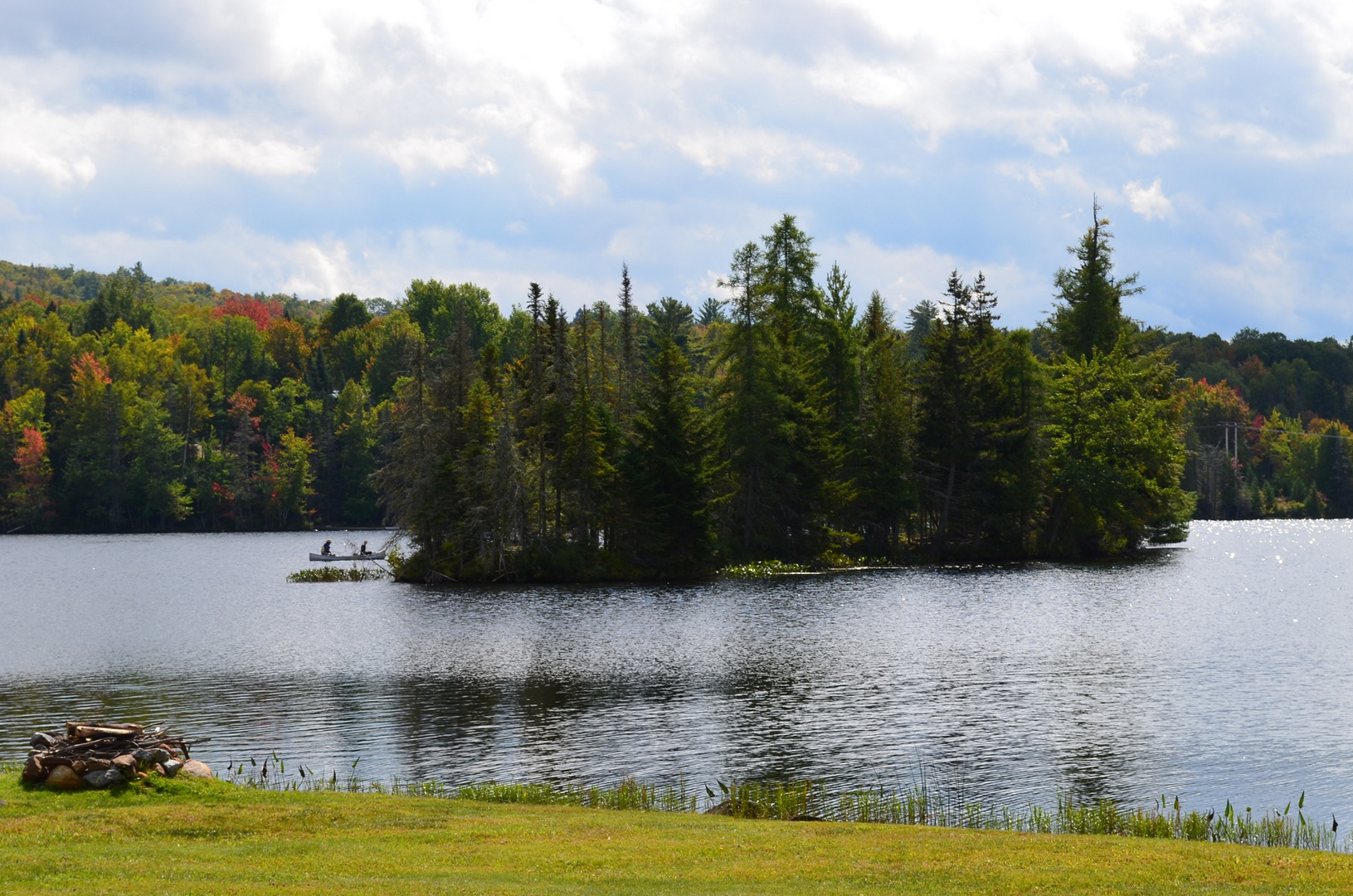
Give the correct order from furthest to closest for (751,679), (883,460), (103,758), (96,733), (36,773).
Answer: (883,460)
(751,679)
(96,733)
(103,758)
(36,773)

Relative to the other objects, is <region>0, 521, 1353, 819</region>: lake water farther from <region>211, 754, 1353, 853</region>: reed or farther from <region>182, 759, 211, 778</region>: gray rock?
<region>182, 759, 211, 778</region>: gray rock

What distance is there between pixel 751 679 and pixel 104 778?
20.6 meters

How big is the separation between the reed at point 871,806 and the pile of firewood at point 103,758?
1689 mm

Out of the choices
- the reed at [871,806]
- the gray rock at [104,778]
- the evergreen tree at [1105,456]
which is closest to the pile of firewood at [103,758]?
the gray rock at [104,778]

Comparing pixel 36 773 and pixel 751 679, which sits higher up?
pixel 36 773

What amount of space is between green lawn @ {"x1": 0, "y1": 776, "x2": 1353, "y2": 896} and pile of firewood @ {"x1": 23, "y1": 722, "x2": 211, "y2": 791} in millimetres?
432

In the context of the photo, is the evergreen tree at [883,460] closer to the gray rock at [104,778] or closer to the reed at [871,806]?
the reed at [871,806]

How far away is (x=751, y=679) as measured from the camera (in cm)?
3675

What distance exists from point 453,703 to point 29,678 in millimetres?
15802

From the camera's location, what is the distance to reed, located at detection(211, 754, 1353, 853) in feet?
62.3

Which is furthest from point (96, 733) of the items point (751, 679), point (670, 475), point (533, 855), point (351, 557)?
point (351, 557)

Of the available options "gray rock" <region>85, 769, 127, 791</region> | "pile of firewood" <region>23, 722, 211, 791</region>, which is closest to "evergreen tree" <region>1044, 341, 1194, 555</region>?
"pile of firewood" <region>23, 722, 211, 791</region>

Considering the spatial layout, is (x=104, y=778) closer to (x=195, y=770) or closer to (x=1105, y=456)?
(x=195, y=770)

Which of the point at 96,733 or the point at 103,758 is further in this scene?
the point at 96,733
